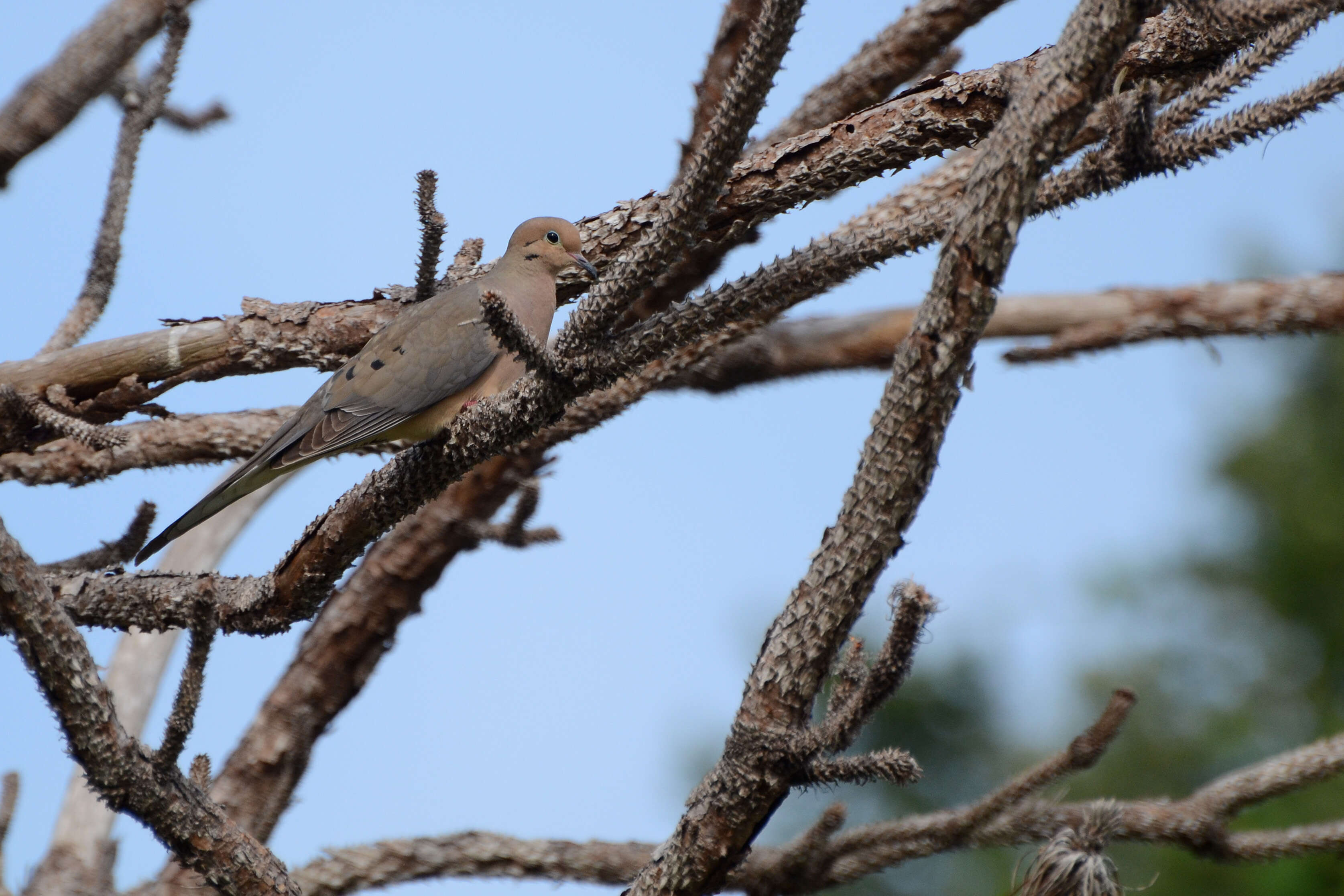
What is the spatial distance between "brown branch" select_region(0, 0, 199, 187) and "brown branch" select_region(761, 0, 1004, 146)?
298cm

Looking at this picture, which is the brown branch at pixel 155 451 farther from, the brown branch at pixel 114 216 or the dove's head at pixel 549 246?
the dove's head at pixel 549 246

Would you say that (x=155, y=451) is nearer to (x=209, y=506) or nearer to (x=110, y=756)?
(x=209, y=506)

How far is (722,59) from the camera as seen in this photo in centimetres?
572

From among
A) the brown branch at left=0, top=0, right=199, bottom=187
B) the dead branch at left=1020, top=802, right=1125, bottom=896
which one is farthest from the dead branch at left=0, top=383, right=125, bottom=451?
the dead branch at left=1020, top=802, right=1125, bottom=896

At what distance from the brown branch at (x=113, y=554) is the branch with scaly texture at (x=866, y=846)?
1.59m

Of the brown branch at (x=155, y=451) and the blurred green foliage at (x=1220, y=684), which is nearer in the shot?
the brown branch at (x=155, y=451)

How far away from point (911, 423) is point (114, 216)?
4.01 metres

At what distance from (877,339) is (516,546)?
95.7 inches

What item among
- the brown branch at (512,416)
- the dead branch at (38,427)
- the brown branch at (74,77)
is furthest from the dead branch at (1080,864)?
the brown branch at (74,77)

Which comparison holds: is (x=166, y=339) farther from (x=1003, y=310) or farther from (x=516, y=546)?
(x=1003, y=310)

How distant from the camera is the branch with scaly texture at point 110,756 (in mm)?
2668

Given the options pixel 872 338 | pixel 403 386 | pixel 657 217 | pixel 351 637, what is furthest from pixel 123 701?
pixel 657 217

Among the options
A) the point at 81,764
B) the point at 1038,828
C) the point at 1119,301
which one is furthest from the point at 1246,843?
the point at 81,764

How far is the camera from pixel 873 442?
233 centimetres
